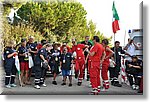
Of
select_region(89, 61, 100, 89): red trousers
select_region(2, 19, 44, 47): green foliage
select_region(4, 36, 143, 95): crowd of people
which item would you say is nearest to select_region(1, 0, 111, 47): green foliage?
select_region(2, 19, 44, 47): green foliage

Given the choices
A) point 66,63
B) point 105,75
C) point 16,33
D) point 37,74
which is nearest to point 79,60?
point 66,63

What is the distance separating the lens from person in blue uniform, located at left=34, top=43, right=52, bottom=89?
664cm

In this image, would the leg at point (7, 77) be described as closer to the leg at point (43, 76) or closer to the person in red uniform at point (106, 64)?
the leg at point (43, 76)

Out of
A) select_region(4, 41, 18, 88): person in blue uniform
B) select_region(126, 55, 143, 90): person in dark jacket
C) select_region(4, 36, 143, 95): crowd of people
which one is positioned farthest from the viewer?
select_region(4, 41, 18, 88): person in blue uniform

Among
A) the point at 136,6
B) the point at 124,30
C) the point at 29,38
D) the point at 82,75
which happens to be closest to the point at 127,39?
the point at 124,30

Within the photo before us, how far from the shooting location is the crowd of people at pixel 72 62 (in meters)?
6.50

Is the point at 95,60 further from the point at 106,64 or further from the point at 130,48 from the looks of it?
the point at 130,48

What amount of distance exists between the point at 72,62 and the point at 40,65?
538 millimetres

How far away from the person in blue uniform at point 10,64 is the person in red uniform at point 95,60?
1283 mm

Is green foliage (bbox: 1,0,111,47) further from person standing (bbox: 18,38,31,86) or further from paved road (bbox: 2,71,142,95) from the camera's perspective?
→ paved road (bbox: 2,71,142,95)

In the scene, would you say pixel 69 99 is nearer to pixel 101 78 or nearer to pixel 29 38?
pixel 101 78

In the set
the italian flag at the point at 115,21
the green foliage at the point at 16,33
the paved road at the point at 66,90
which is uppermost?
the italian flag at the point at 115,21

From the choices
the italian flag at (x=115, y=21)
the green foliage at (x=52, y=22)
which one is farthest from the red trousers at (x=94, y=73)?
the italian flag at (x=115, y=21)

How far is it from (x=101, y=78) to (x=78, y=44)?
68 centimetres
